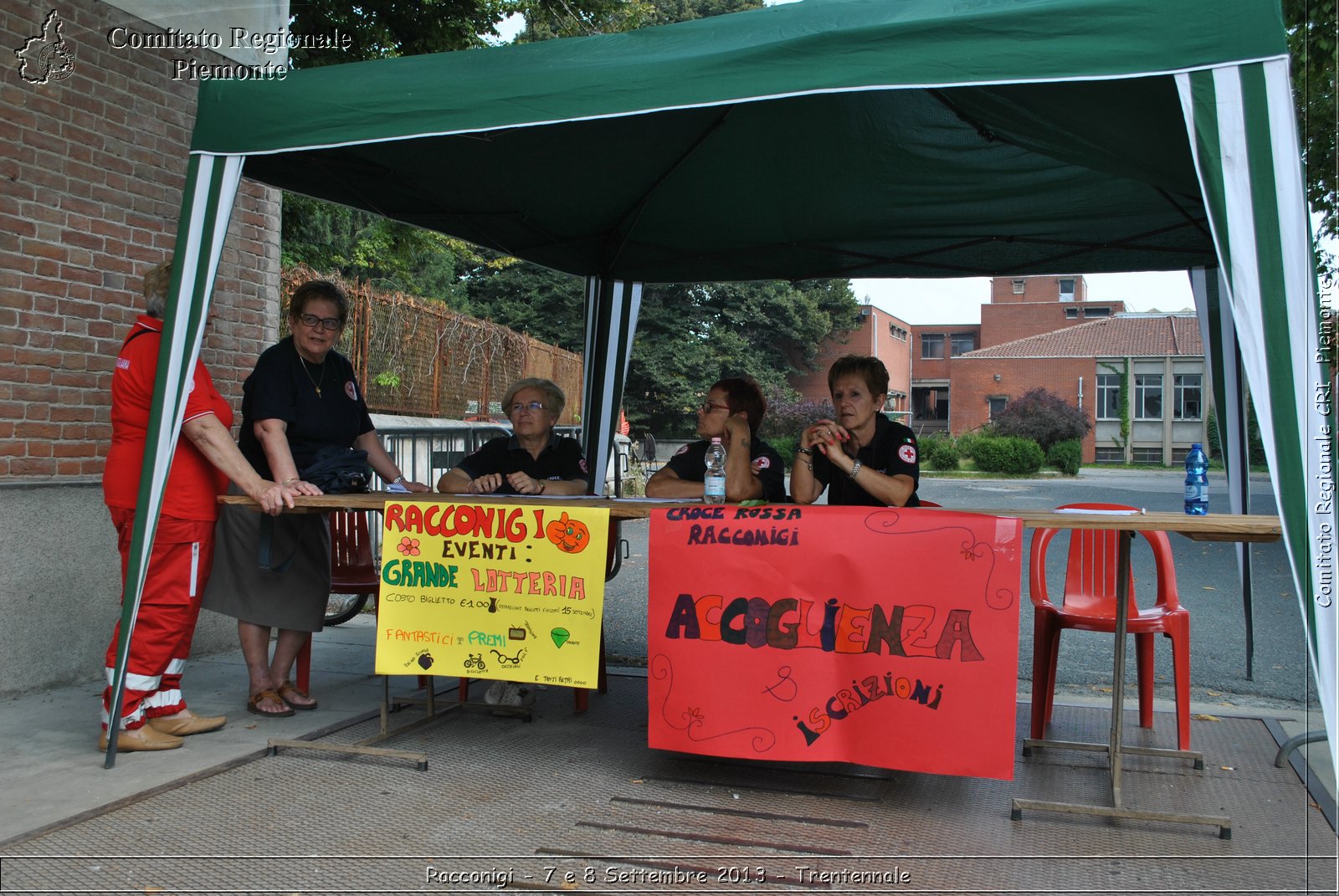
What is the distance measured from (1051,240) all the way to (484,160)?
10.8ft

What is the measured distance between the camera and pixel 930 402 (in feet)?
197

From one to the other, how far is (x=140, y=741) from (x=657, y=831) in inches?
82.4

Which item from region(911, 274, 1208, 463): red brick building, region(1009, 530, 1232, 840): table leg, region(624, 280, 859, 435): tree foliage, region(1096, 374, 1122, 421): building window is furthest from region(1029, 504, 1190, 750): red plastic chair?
region(1096, 374, 1122, 421): building window

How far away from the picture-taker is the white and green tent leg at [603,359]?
6895 millimetres

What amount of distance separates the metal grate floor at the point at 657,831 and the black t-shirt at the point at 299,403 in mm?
1281

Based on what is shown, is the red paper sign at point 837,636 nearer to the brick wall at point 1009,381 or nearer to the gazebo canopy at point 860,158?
the gazebo canopy at point 860,158

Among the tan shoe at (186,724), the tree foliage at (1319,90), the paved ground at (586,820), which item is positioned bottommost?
the paved ground at (586,820)

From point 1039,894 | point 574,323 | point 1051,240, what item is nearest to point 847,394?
point 1039,894

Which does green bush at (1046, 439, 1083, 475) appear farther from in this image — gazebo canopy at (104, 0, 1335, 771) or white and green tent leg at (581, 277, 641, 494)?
white and green tent leg at (581, 277, 641, 494)

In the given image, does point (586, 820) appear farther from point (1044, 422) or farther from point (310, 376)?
point (1044, 422)

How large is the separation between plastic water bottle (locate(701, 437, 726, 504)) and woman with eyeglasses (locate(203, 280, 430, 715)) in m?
1.71

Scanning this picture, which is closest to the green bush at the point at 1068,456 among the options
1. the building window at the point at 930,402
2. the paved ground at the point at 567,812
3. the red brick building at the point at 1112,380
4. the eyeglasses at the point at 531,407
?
the red brick building at the point at 1112,380

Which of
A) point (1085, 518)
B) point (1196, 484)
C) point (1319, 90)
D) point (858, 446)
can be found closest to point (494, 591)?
point (858, 446)

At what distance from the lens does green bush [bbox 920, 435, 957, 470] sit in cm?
3275
